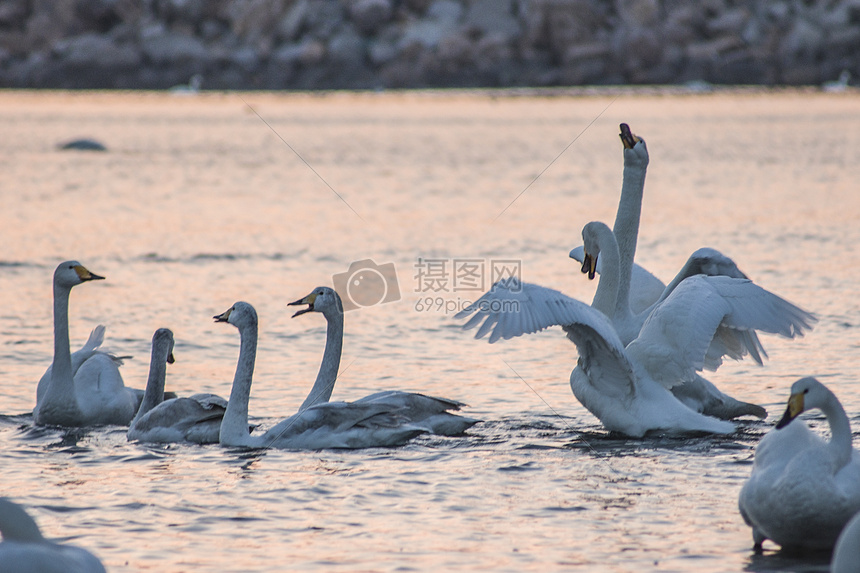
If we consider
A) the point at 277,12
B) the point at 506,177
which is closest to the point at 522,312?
the point at 506,177

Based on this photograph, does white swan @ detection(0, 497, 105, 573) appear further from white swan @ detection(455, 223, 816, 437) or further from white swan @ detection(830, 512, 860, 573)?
white swan @ detection(455, 223, 816, 437)

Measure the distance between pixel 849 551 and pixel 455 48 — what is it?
73.0 metres

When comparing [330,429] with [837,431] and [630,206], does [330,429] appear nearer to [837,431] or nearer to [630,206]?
[630,206]

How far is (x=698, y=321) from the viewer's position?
8375mm

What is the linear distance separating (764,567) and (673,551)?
47cm

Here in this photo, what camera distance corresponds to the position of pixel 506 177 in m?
29.2

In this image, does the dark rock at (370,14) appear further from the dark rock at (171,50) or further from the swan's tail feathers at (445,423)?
the swan's tail feathers at (445,423)

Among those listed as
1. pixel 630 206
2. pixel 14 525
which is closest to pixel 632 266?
pixel 630 206

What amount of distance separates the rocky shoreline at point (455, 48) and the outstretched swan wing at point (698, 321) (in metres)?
68.8

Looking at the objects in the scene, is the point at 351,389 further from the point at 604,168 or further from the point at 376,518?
the point at 604,168

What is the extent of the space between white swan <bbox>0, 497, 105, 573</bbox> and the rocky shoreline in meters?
72.6

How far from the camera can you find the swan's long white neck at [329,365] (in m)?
9.05

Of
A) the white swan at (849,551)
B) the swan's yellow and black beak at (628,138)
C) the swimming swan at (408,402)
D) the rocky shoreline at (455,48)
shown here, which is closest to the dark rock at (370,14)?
the rocky shoreline at (455,48)

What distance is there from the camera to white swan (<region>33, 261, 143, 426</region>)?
911 cm
